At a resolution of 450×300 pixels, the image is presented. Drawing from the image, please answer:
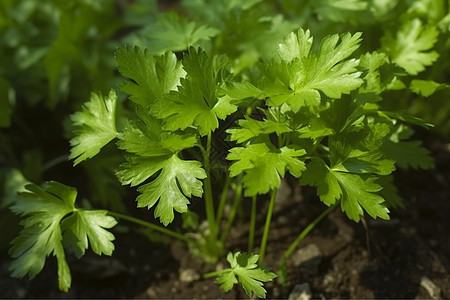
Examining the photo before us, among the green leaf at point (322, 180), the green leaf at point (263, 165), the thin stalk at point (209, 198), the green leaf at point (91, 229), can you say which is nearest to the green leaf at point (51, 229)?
the green leaf at point (91, 229)

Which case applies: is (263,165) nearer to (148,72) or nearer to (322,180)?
(322,180)

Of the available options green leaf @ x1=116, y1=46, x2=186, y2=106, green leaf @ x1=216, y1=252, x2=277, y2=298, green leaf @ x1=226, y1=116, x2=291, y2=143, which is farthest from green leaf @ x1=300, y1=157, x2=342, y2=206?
green leaf @ x1=116, y1=46, x2=186, y2=106

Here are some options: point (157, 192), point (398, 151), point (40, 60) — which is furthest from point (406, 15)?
point (40, 60)

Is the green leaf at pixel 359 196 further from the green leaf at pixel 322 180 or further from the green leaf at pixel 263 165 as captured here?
the green leaf at pixel 263 165

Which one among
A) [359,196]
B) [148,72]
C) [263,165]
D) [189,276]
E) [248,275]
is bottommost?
[189,276]

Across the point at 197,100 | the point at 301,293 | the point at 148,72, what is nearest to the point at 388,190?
the point at 301,293
